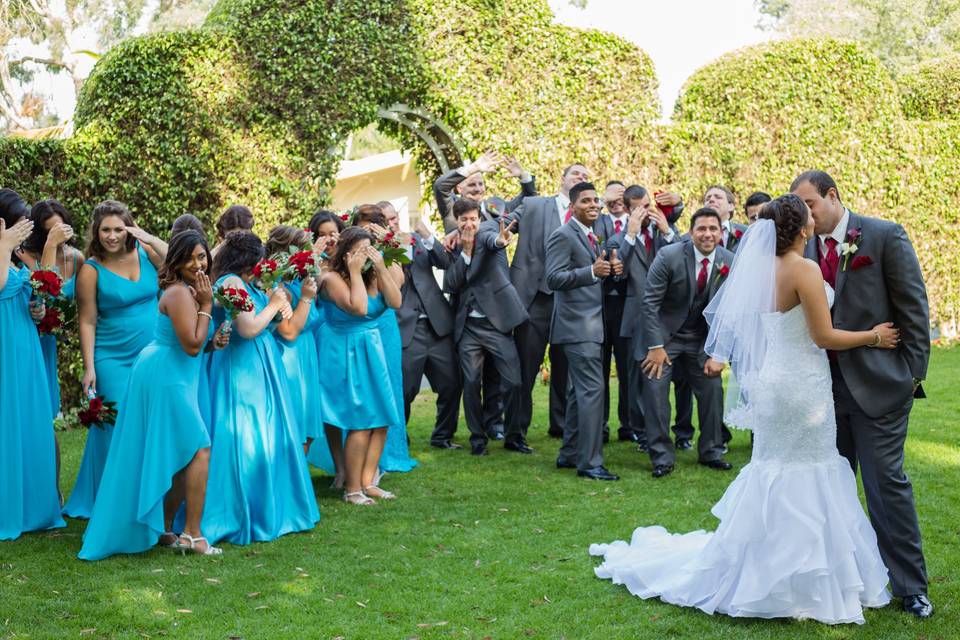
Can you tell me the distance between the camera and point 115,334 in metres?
6.77

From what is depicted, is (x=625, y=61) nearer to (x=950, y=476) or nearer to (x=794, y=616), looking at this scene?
(x=950, y=476)

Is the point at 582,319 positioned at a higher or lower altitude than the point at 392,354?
higher

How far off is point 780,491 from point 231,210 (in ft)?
14.7

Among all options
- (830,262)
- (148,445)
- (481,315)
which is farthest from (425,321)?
(830,262)

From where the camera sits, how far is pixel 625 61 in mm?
13680

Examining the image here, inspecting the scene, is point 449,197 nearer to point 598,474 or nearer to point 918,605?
point 598,474

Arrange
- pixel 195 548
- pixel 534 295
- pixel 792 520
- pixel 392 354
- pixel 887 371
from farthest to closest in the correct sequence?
pixel 534 295
pixel 392 354
pixel 195 548
pixel 887 371
pixel 792 520

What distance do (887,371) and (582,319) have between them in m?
3.43

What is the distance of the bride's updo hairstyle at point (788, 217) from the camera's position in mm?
4664

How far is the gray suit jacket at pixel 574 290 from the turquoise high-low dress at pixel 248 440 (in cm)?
247

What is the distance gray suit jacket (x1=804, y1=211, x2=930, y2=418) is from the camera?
4715mm

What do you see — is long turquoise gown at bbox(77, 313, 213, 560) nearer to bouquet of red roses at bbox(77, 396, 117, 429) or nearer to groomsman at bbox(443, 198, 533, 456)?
bouquet of red roses at bbox(77, 396, 117, 429)

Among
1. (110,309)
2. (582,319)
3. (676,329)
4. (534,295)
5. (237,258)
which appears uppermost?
(237,258)

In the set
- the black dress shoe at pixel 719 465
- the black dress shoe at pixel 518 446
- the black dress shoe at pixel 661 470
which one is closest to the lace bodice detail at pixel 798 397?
the black dress shoe at pixel 661 470
